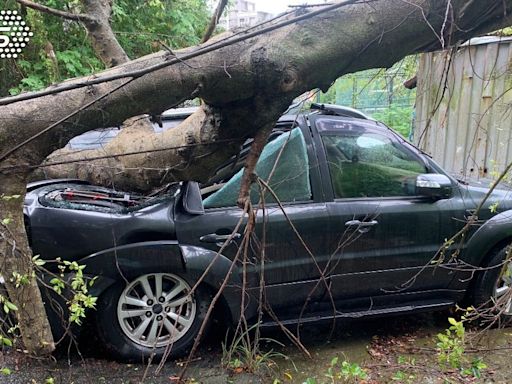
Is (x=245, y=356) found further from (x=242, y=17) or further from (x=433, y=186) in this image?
(x=242, y=17)

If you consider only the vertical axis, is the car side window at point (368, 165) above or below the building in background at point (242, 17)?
below

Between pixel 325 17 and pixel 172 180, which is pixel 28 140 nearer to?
pixel 172 180

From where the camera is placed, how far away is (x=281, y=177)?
3551 millimetres

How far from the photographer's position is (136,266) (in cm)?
322

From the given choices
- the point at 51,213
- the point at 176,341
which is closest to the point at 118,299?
the point at 176,341

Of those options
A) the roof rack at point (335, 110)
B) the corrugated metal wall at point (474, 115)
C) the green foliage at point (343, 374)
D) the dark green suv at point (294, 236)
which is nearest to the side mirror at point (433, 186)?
the dark green suv at point (294, 236)

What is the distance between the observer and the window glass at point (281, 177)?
11.3 ft

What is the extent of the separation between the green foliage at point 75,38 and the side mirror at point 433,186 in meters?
4.31

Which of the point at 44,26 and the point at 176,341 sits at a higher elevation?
the point at 44,26

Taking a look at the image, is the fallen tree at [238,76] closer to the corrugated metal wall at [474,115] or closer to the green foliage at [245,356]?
the green foliage at [245,356]

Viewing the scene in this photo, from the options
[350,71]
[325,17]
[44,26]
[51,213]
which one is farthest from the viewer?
[44,26]

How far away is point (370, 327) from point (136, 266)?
81.6 inches

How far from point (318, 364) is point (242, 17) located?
3.06m

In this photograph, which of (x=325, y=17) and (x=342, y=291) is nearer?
(x=325, y=17)
